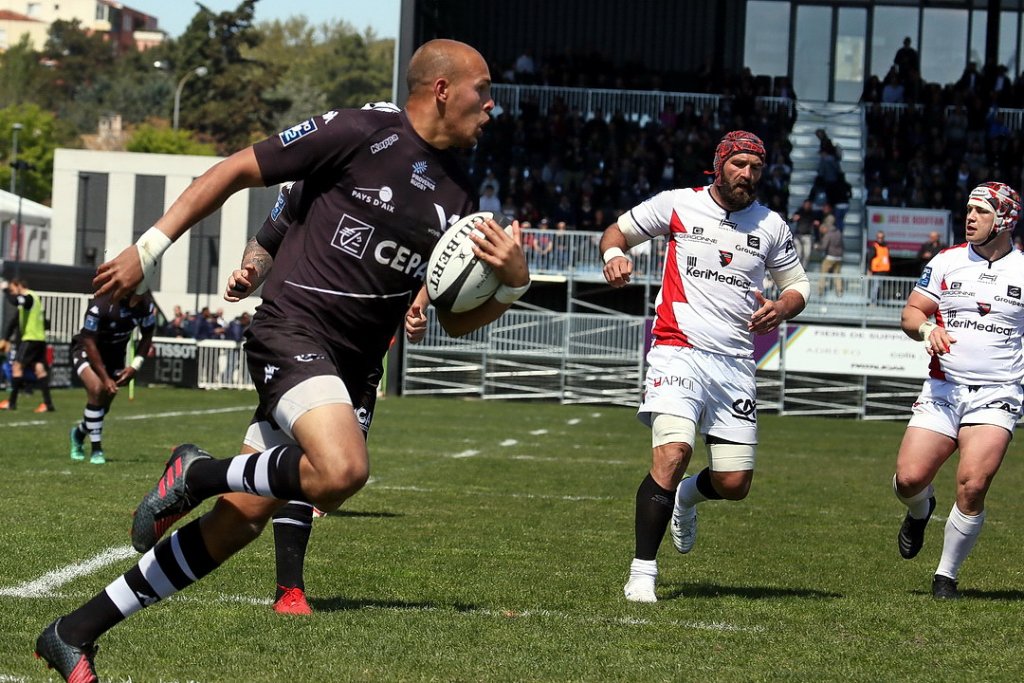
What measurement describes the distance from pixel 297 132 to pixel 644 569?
118 inches

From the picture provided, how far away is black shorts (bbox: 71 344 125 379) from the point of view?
14375mm

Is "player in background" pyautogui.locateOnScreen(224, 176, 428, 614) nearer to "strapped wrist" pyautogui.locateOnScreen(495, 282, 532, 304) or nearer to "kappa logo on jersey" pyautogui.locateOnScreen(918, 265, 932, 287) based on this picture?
"strapped wrist" pyautogui.locateOnScreen(495, 282, 532, 304)

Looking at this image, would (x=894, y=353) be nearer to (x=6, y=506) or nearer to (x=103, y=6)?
(x=6, y=506)

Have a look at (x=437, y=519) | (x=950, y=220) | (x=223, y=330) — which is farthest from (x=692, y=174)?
(x=437, y=519)

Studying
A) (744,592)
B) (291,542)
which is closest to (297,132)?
(291,542)

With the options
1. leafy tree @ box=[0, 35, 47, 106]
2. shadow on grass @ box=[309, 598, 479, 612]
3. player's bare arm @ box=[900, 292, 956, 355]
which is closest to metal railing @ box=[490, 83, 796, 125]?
player's bare arm @ box=[900, 292, 956, 355]

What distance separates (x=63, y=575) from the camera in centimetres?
705

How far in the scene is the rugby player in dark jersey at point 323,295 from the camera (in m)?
4.79

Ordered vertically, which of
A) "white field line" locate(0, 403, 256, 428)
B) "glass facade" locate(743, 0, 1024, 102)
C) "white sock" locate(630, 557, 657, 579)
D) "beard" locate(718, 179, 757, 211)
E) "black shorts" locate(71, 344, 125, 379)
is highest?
"glass facade" locate(743, 0, 1024, 102)

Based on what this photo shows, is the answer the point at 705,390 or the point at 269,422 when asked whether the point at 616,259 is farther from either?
the point at 269,422

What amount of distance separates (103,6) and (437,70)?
7184 inches

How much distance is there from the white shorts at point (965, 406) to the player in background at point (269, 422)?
3.03 metres

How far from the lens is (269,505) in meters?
5.13

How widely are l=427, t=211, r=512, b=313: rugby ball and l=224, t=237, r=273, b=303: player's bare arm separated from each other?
761 mm
